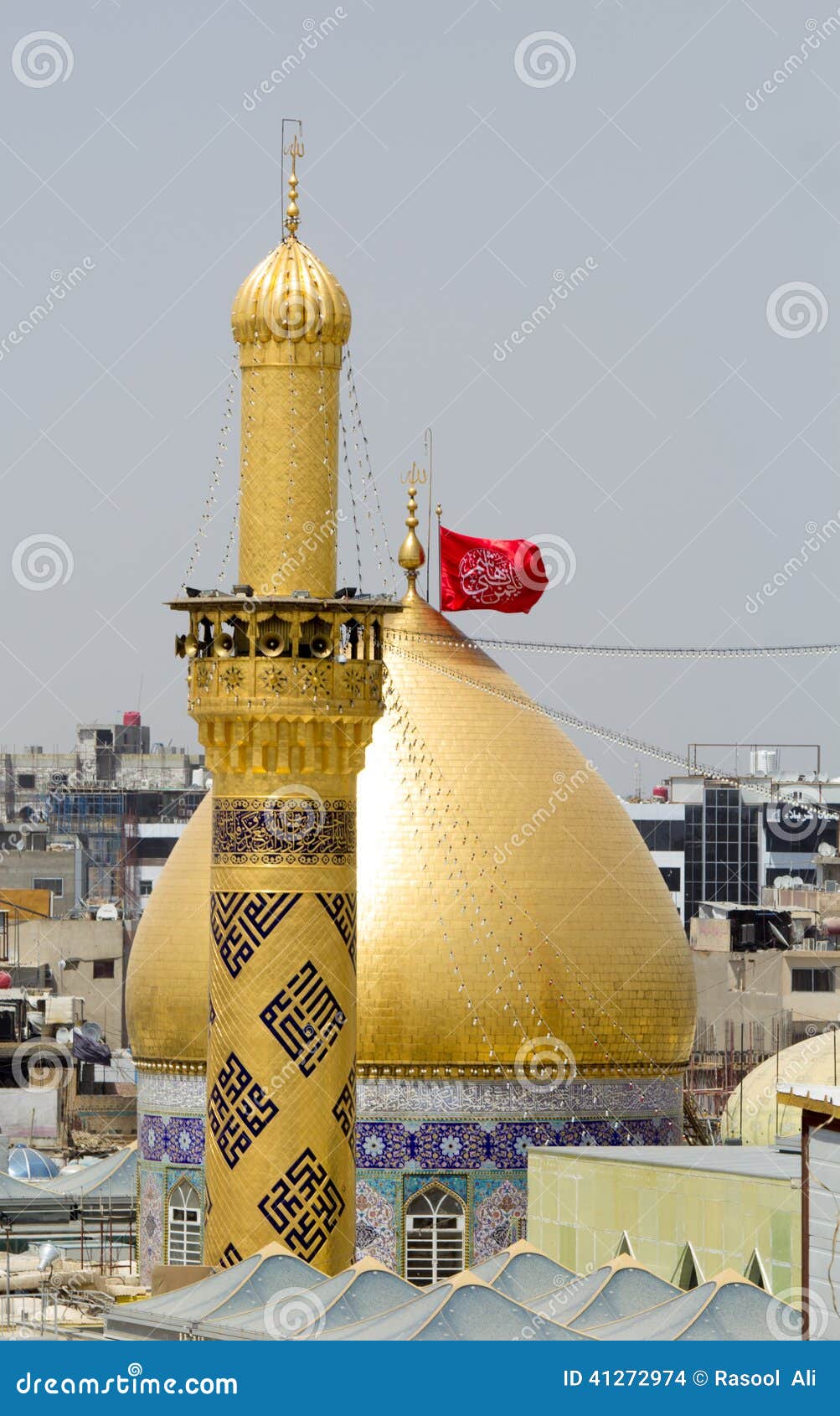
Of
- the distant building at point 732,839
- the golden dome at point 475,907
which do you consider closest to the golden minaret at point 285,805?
the golden dome at point 475,907

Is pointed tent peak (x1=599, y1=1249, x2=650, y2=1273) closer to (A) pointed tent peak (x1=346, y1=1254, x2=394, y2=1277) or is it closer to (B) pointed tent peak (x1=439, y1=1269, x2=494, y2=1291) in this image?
(B) pointed tent peak (x1=439, y1=1269, x2=494, y2=1291)

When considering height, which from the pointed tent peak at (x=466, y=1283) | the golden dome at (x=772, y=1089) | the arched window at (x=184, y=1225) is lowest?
the arched window at (x=184, y=1225)

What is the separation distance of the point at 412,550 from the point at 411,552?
0.04 m

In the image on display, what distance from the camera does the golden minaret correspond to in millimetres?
22703

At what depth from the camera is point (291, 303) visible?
23.3 metres

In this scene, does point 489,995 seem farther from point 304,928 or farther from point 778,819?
point 778,819

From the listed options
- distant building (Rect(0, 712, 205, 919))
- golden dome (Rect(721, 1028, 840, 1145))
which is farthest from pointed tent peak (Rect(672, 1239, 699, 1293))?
distant building (Rect(0, 712, 205, 919))

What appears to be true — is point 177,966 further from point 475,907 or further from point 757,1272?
point 757,1272

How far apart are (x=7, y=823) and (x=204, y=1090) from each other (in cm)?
5009

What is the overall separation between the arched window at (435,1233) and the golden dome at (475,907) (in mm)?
1028

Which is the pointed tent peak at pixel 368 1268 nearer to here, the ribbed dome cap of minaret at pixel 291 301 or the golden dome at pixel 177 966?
the ribbed dome cap of minaret at pixel 291 301

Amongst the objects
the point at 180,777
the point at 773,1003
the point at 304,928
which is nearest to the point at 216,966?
the point at 304,928

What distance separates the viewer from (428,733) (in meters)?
29.0

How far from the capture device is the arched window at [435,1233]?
27.7 m
